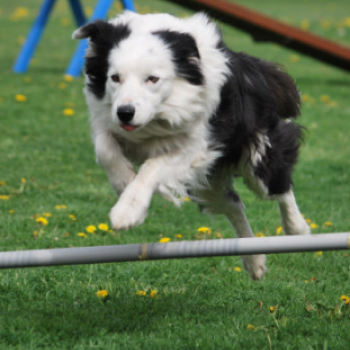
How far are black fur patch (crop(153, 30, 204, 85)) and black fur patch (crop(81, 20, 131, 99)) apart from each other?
191 millimetres

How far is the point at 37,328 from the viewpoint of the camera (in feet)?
10.8

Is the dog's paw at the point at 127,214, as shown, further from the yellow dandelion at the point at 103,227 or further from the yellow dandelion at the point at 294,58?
the yellow dandelion at the point at 294,58

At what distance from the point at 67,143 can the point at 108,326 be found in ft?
12.7

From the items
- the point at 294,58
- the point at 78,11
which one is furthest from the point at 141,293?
the point at 294,58

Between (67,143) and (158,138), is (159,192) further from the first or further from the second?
(67,143)

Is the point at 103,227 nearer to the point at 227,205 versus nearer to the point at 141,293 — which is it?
the point at 227,205

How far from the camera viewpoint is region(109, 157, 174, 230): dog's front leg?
3.05m

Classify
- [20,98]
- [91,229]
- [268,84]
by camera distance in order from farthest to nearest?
[20,98]
[91,229]
[268,84]

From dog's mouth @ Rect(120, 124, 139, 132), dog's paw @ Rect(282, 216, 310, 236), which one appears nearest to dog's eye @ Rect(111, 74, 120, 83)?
dog's mouth @ Rect(120, 124, 139, 132)

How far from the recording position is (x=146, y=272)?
405cm

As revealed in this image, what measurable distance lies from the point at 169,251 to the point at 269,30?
6768 mm

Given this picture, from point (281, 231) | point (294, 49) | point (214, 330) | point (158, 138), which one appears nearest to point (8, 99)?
point (294, 49)

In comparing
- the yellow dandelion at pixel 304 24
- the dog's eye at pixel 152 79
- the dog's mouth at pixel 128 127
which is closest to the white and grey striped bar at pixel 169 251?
the dog's mouth at pixel 128 127

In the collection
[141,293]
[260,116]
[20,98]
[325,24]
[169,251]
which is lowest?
[325,24]
